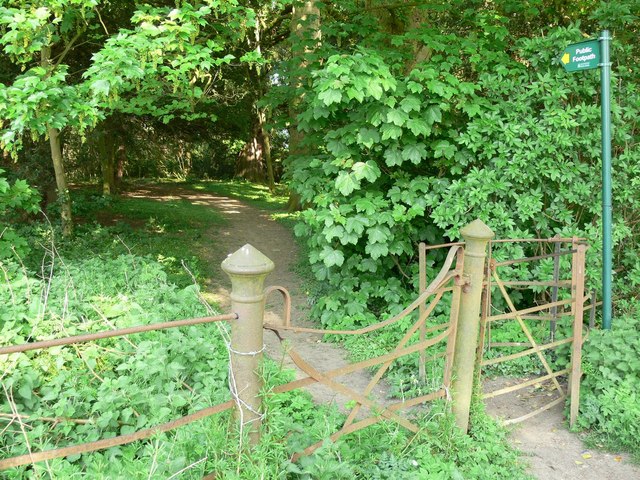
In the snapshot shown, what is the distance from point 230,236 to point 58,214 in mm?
3936

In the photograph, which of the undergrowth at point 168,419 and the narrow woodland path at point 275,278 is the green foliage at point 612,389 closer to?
Result: the undergrowth at point 168,419

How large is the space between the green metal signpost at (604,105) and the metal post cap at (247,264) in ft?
13.1

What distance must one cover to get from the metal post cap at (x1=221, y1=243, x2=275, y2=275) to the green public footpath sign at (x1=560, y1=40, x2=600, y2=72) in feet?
13.7

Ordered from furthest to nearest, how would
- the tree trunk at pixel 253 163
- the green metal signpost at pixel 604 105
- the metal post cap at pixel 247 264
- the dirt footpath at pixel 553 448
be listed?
the tree trunk at pixel 253 163 → the green metal signpost at pixel 604 105 → the dirt footpath at pixel 553 448 → the metal post cap at pixel 247 264

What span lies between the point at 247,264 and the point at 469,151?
4634 mm

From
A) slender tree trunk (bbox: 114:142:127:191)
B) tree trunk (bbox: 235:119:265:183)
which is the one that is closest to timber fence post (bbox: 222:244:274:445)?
slender tree trunk (bbox: 114:142:127:191)

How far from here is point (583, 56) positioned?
4.98 metres

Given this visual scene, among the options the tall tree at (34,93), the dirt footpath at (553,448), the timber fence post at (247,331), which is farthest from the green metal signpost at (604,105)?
the tall tree at (34,93)

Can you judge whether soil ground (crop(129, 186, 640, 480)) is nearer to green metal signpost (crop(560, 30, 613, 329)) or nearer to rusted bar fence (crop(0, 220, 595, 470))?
rusted bar fence (crop(0, 220, 595, 470))

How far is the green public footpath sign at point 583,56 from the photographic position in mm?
4875

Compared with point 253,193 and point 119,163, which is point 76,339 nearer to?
point 119,163

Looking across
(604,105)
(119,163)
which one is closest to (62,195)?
(604,105)

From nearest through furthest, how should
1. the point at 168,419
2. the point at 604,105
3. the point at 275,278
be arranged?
the point at 168,419, the point at 604,105, the point at 275,278

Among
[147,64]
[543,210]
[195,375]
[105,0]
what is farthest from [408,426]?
[105,0]
